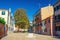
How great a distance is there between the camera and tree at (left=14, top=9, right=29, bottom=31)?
8754cm

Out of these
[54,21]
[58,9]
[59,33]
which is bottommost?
[59,33]

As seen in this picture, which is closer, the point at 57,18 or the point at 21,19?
the point at 57,18

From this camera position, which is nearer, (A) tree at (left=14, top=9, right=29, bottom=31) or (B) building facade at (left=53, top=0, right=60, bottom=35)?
(B) building facade at (left=53, top=0, right=60, bottom=35)

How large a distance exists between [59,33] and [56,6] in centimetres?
869

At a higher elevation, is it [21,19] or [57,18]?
[21,19]

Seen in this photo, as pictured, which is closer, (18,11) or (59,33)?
(59,33)

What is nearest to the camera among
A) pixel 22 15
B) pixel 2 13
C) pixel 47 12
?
pixel 47 12

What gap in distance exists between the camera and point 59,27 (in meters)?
49.9

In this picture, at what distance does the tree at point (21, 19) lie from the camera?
3446 inches

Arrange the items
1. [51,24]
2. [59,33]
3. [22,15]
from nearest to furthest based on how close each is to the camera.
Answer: [59,33], [51,24], [22,15]

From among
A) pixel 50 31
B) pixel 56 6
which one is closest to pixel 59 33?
pixel 50 31

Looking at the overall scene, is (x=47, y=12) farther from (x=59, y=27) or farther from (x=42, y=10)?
(x=59, y=27)

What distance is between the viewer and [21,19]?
294ft

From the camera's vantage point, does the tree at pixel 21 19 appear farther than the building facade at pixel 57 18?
Yes
